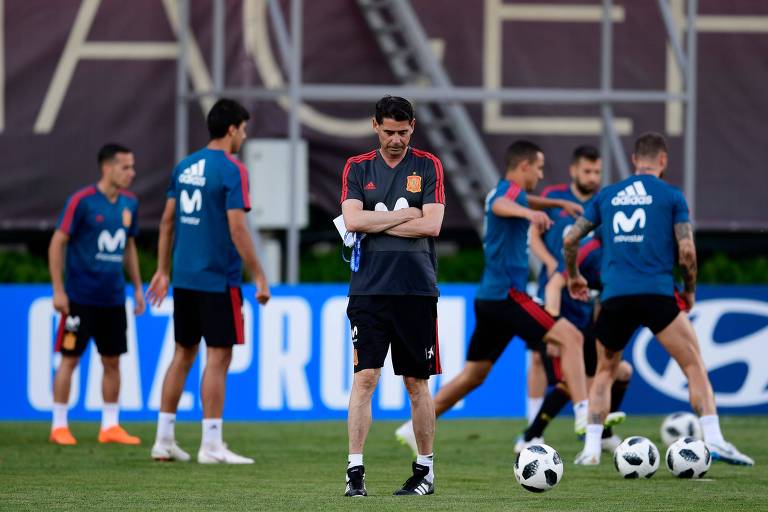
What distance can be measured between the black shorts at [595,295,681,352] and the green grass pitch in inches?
33.1

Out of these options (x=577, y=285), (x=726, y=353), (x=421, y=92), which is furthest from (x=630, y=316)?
(x=421, y=92)

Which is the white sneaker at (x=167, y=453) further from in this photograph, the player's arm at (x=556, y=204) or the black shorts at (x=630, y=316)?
the player's arm at (x=556, y=204)

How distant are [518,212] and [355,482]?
3.17 metres

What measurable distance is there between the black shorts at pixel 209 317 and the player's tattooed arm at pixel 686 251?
9.23ft

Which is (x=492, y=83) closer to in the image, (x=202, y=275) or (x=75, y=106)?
(x=75, y=106)

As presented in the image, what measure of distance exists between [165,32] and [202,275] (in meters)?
8.01

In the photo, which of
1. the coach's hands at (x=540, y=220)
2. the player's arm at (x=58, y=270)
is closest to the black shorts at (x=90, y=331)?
the player's arm at (x=58, y=270)

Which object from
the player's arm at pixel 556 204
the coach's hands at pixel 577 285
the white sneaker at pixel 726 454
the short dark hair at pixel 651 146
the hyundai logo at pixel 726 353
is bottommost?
the white sneaker at pixel 726 454

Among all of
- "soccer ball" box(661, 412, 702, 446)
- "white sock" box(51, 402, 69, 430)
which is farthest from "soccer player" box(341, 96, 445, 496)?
"white sock" box(51, 402, 69, 430)

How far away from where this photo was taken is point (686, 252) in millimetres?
10195

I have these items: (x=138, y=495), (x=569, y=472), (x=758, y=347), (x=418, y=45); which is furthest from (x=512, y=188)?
(x=418, y=45)

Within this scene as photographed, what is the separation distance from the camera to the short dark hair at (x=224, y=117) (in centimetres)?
1065

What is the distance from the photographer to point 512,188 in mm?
11148

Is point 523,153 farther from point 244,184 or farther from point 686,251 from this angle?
point 244,184
